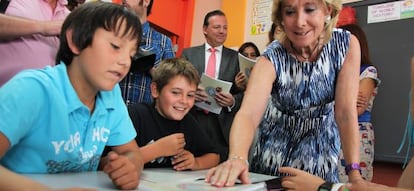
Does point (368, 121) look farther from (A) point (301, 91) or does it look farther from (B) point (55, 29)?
(B) point (55, 29)

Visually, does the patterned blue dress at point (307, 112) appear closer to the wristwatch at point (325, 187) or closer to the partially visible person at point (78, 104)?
the wristwatch at point (325, 187)

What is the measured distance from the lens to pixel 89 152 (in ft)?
3.03

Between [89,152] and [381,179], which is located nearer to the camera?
[89,152]

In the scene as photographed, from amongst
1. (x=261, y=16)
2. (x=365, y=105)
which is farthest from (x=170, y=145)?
(x=261, y=16)

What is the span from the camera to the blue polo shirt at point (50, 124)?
2.36ft

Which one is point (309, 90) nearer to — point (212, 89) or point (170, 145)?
point (170, 145)

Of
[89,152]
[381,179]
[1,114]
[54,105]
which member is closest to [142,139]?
[89,152]

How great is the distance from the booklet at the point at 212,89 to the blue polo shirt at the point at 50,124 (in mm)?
1017

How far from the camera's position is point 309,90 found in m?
1.17

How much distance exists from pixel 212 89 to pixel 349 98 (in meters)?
0.97

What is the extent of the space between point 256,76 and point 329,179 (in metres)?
0.40

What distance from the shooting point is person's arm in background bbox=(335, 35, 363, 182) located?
3.76 ft

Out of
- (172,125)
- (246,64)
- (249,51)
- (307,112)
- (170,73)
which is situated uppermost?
(249,51)

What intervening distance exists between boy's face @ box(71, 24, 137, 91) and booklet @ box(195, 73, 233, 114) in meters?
1.07
